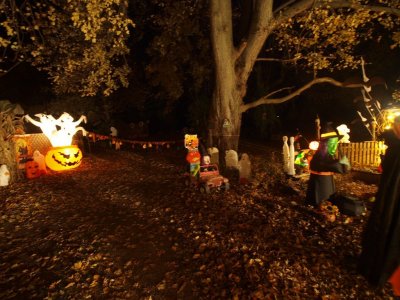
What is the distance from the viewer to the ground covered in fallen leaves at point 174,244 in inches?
167

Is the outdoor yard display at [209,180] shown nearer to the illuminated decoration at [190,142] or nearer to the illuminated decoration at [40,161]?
the illuminated decoration at [190,142]

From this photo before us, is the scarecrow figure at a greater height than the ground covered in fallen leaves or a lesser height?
greater

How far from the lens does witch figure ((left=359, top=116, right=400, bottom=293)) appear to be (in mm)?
3777

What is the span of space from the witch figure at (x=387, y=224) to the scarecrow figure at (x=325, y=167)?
216 centimetres

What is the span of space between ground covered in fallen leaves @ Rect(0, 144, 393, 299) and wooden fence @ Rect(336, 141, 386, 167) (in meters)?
3.27

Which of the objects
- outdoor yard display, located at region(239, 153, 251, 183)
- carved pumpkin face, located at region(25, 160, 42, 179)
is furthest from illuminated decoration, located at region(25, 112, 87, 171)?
outdoor yard display, located at region(239, 153, 251, 183)

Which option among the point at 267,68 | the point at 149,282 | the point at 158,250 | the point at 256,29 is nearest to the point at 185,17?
the point at 256,29

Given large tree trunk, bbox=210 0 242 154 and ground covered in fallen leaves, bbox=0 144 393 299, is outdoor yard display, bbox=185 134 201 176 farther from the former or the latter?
large tree trunk, bbox=210 0 242 154

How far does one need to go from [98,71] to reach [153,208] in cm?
656

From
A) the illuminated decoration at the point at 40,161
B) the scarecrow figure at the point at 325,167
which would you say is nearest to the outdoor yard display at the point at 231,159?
the scarecrow figure at the point at 325,167

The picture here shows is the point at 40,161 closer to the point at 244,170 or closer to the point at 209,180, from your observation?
the point at 209,180

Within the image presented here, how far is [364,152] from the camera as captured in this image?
11703 mm

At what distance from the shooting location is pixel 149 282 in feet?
14.3

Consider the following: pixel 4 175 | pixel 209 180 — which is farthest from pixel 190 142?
pixel 4 175
